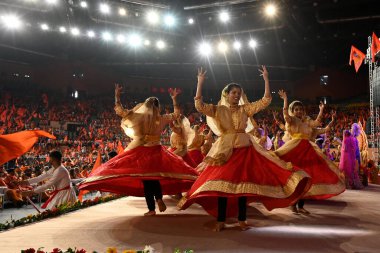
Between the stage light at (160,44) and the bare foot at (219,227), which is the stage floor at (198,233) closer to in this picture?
the bare foot at (219,227)

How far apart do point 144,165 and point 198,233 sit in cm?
132

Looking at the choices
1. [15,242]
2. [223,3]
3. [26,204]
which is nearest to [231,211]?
[15,242]

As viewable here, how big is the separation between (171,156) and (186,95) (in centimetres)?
2820

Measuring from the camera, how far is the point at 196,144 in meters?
8.21

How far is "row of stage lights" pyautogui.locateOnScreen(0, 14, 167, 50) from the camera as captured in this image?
24625 mm

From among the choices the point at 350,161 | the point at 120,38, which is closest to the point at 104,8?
the point at 120,38

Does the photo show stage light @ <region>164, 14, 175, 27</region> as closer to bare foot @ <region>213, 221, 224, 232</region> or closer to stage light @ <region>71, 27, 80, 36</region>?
stage light @ <region>71, 27, 80, 36</region>

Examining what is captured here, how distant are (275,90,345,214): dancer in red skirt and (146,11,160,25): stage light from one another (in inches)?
797

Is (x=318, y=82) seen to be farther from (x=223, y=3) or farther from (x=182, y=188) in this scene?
(x=182, y=188)

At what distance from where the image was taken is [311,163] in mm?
6121

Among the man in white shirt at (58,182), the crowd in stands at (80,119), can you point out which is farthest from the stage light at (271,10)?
the man in white shirt at (58,182)

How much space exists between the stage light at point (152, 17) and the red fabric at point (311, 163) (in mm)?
20630

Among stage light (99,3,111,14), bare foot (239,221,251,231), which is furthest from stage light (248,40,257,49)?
bare foot (239,221,251,231)

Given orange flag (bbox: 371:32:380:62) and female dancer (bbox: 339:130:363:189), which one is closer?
female dancer (bbox: 339:130:363:189)
